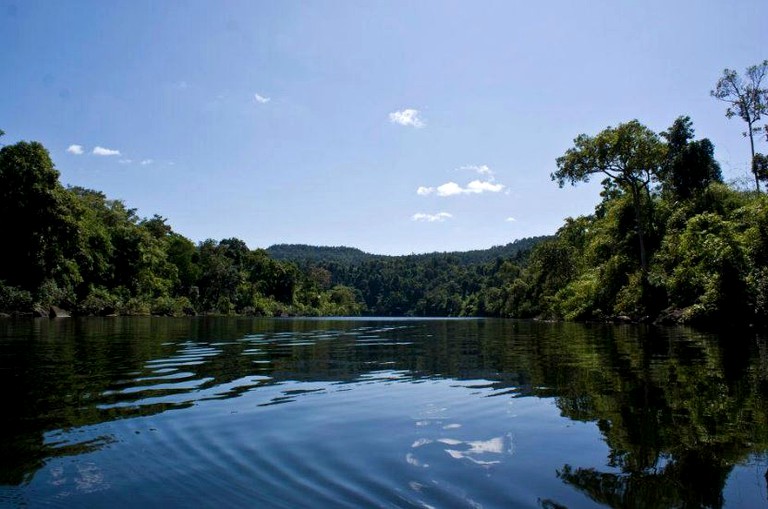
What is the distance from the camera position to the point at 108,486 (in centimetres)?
462

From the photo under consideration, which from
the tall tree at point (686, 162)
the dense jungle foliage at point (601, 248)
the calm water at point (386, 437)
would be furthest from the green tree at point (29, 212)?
the tall tree at point (686, 162)

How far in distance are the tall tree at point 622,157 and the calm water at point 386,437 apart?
Result: 120ft

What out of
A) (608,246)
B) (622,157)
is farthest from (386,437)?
(608,246)

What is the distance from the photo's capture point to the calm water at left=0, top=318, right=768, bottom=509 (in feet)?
14.8

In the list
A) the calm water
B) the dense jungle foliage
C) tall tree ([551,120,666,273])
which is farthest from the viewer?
tall tree ([551,120,666,273])

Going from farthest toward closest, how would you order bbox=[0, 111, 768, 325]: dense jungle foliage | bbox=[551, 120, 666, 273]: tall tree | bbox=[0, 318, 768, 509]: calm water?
bbox=[551, 120, 666, 273]: tall tree < bbox=[0, 111, 768, 325]: dense jungle foliage < bbox=[0, 318, 768, 509]: calm water

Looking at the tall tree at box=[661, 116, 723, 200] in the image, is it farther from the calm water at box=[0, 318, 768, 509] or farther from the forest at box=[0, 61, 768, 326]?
the calm water at box=[0, 318, 768, 509]

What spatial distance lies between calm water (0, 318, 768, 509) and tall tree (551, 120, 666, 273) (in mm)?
36536

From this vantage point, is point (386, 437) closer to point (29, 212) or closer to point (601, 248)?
point (601, 248)

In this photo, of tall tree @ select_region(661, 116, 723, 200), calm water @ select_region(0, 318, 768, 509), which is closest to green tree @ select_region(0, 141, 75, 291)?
calm water @ select_region(0, 318, 768, 509)

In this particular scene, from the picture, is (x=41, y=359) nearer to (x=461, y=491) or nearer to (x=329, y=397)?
(x=329, y=397)

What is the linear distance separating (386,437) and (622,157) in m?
46.3

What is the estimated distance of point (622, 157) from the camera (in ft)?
152

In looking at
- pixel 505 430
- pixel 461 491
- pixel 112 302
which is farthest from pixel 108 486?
pixel 112 302
